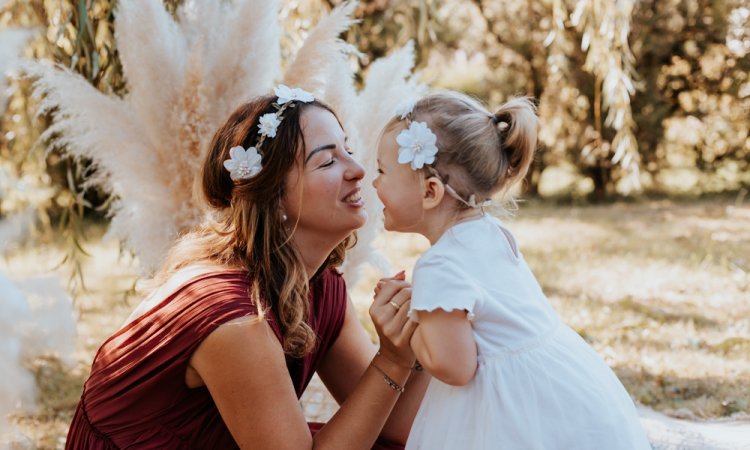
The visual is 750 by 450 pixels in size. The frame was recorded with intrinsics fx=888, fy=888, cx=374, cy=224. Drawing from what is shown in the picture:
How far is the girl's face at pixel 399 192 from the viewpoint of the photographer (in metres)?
1.76

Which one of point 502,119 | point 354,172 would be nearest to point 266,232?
point 354,172

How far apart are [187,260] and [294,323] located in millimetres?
299

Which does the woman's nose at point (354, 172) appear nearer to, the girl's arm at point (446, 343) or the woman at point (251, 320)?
the woman at point (251, 320)

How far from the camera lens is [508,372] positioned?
1652 mm

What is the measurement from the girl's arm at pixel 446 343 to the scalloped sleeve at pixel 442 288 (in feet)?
0.07

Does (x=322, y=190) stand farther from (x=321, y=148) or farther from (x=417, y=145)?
(x=417, y=145)

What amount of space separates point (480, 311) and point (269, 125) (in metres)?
0.60

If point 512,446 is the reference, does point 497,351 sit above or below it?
above

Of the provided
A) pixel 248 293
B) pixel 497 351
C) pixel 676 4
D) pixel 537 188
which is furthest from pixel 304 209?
pixel 537 188

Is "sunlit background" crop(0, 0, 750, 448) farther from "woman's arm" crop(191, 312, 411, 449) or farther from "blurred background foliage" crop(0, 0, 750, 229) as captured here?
"woman's arm" crop(191, 312, 411, 449)

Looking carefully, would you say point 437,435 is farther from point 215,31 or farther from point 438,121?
point 215,31

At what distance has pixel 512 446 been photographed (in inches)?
63.7

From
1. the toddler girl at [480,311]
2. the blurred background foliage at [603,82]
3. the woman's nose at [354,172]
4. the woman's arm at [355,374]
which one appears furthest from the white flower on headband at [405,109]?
the blurred background foliage at [603,82]

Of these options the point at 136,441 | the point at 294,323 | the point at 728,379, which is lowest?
the point at 728,379
